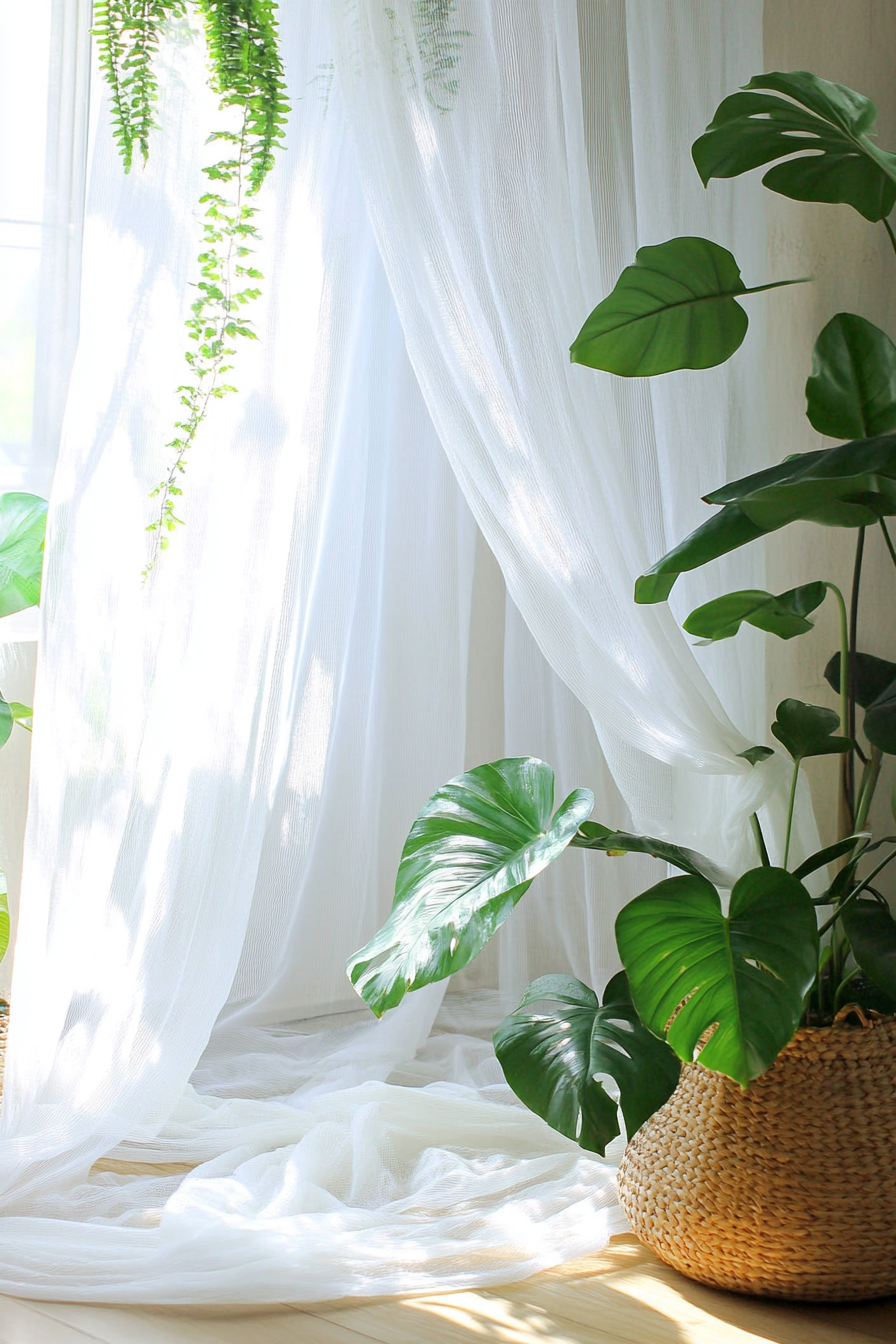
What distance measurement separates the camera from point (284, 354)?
1.95m

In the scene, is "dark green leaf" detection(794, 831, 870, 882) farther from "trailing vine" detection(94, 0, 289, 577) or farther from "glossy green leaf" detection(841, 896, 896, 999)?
"trailing vine" detection(94, 0, 289, 577)

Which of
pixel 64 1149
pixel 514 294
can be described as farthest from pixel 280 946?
pixel 514 294

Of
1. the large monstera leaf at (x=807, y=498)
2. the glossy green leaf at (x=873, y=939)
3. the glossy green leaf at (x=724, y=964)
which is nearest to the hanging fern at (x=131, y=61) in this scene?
Answer: the large monstera leaf at (x=807, y=498)

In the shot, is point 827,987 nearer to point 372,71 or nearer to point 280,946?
point 280,946

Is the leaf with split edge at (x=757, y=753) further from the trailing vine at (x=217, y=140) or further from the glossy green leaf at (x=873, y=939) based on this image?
the trailing vine at (x=217, y=140)

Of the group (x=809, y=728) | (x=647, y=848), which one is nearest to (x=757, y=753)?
(x=809, y=728)

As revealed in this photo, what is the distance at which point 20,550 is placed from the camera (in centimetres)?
226

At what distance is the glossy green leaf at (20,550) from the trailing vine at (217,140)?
1.51 ft

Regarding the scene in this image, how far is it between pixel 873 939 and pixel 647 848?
0.96ft

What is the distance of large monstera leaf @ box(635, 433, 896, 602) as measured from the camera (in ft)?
5.01

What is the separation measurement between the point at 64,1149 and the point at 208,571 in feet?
2.71

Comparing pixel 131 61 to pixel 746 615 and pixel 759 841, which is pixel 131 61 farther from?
pixel 759 841

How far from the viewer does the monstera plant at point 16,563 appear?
222 cm

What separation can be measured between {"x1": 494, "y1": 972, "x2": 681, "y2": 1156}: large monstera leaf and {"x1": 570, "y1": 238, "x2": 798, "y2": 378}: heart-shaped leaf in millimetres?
829
